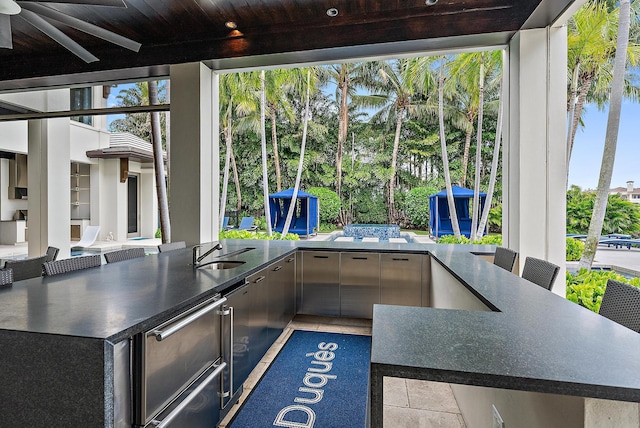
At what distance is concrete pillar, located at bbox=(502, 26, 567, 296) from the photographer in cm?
301

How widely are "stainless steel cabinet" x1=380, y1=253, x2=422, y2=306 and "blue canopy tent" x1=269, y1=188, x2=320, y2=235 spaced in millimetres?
3817

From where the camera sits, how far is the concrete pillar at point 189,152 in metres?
3.73

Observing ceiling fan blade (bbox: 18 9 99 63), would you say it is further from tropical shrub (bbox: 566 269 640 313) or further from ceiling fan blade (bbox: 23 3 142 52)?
tropical shrub (bbox: 566 269 640 313)

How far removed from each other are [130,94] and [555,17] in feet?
50.1

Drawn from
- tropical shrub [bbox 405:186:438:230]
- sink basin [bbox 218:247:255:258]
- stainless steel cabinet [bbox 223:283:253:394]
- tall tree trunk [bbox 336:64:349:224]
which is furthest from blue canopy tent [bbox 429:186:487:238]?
stainless steel cabinet [bbox 223:283:253:394]

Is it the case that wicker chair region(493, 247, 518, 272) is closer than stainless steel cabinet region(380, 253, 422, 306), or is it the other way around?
wicker chair region(493, 247, 518, 272)

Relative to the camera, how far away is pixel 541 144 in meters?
3.05

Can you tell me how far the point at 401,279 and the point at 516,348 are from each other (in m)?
2.45

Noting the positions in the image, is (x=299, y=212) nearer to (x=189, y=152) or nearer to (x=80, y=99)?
(x=189, y=152)

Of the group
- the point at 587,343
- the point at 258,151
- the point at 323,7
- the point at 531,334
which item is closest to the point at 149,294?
the point at 531,334

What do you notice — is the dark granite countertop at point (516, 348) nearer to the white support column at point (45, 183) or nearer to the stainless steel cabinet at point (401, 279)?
the stainless steel cabinet at point (401, 279)

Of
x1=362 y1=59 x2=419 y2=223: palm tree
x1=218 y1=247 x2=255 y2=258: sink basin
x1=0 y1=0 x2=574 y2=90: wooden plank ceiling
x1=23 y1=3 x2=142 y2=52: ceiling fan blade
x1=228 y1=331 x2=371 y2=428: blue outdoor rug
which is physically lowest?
x1=228 y1=331 x2=371 y2=428: blue outdoor rug

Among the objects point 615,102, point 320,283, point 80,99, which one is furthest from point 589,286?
point 80,99

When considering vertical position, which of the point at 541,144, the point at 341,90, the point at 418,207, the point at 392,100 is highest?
the point at 392,100
